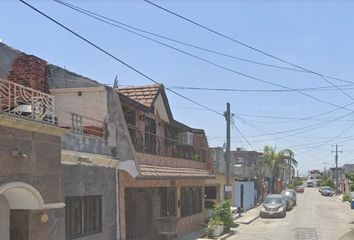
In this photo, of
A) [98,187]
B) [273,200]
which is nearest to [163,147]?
[98,187]

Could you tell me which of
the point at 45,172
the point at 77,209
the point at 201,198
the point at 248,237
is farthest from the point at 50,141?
the point at 201,198

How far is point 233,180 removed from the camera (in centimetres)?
4562

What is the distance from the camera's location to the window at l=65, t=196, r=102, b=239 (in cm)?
1533

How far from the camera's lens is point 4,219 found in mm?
12445

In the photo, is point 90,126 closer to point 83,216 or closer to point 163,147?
point 83,216

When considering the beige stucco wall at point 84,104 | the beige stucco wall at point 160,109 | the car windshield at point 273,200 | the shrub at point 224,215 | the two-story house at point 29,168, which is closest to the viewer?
the two-story house at point 29,168

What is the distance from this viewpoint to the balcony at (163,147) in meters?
21.5

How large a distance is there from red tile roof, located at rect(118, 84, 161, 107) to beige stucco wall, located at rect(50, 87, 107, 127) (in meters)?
5.02

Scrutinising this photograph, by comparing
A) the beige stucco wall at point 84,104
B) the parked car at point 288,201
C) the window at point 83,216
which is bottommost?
the parked car at point 288,201

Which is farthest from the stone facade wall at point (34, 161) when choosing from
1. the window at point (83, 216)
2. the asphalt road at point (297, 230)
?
the asphalt road at point (297, 230)

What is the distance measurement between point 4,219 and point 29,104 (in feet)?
→ 8.81

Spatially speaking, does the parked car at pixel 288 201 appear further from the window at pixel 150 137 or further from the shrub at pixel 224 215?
the window at pixel 150 137

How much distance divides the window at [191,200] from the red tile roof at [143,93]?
625cm

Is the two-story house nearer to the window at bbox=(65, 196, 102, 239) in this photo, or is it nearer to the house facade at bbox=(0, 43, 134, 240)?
the house facade at bbox=(0, 43, 134, 240)
